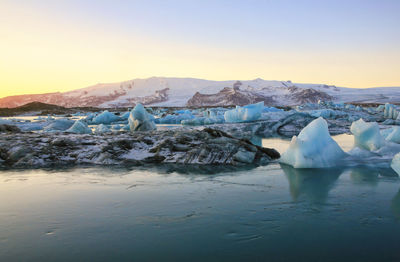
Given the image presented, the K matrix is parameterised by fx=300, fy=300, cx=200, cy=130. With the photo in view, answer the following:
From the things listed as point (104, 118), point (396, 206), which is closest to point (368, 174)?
point (396, 206)

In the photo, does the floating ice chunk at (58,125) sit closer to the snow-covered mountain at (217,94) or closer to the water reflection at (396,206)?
the water reflection at (396,206)

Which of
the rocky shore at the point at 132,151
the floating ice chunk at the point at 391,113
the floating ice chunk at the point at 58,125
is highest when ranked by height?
the floating ice chunk at the point at 58,125

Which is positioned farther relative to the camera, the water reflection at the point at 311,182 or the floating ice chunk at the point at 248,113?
the floating ice chunk at the point at 248,113

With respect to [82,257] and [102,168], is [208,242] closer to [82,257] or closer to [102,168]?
[82,257]

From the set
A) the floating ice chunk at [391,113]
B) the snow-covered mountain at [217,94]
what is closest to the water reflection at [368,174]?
the floating ice chunk at [391,113]

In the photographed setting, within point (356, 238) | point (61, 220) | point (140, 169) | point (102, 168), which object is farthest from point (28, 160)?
point (356, 238)

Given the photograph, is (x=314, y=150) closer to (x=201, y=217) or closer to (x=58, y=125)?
(x=201, y=217)
